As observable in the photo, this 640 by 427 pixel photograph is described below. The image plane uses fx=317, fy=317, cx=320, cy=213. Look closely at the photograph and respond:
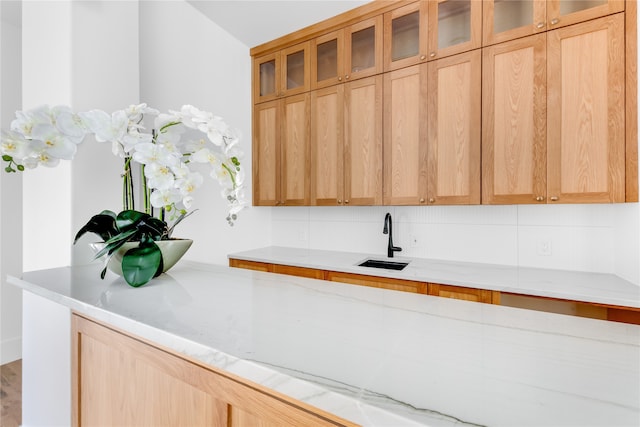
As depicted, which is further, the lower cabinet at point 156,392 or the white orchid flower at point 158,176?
the white orchid flower at point 158,176

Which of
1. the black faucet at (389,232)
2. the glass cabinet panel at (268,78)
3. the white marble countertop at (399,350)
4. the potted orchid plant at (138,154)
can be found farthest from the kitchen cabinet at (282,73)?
the white marble countertop at (399,350)

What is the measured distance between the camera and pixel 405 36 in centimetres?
218

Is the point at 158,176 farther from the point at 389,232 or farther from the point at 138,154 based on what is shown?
the point at 389,232

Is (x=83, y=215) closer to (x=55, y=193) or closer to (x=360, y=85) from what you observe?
(x=55, y=193)

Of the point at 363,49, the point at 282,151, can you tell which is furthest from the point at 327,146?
the point at 363,49

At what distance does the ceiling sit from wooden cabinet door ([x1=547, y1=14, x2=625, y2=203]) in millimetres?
1332

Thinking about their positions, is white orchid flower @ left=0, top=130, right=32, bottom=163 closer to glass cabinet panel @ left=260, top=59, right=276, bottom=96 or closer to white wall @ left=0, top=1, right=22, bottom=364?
glass cabinet panel @ left=260, top=59, right=276, bottom=96

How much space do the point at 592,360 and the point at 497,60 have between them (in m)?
1.86

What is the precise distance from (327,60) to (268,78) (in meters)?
0.61

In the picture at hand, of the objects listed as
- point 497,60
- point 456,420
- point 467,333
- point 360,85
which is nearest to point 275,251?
point 360,85

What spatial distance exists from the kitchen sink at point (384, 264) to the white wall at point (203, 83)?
1.16m

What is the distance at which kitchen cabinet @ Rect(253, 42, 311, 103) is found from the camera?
102 inches

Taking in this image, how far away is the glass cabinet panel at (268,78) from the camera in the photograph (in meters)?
2.78

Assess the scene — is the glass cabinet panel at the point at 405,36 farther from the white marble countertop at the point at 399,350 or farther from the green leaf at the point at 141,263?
the green leaf at the point at 141,263
